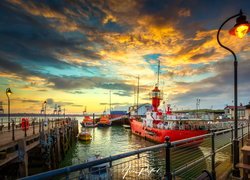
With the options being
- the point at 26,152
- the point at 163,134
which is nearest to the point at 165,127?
the point at 163,134

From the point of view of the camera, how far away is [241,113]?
196ft

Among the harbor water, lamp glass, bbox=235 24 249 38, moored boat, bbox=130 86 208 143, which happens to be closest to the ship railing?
lamp glass, bbox=235 24 249 38

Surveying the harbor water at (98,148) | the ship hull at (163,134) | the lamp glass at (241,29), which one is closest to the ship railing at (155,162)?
the lamp glass at (241,29)

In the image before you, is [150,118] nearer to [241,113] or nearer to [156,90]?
[156,90]

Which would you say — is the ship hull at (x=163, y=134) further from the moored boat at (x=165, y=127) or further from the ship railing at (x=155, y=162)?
the ship railing at (x=155, y=162)

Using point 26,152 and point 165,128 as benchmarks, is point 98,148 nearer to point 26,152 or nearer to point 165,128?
point 165,128

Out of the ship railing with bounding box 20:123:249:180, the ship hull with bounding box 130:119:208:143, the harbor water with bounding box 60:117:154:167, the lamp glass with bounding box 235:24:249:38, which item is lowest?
the harbor water with bounding box 60:117:154:167

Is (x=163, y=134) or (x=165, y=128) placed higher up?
(x=165, y=128)

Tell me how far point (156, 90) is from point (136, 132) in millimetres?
11025

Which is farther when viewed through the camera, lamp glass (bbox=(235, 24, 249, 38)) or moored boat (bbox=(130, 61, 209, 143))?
moored boat (bbox=(130, 61, 209, 143))

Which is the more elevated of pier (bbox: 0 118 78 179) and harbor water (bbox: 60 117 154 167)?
pier (bbox: 0 118 78 179)

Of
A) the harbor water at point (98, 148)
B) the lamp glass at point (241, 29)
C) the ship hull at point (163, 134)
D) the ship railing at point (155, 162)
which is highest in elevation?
the lamp glass at point (241, 29)

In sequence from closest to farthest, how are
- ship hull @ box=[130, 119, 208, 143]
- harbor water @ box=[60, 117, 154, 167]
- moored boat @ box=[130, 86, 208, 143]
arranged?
harbor water @ box=[60, 117, 154, 167] < ship hull @ box=[130, 119, 208, 143] < moored boat @ box=[130, 86, 208, 143]

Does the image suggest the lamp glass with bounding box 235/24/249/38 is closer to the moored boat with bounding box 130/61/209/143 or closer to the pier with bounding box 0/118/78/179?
the pier with bounding box 0/118/78/179
